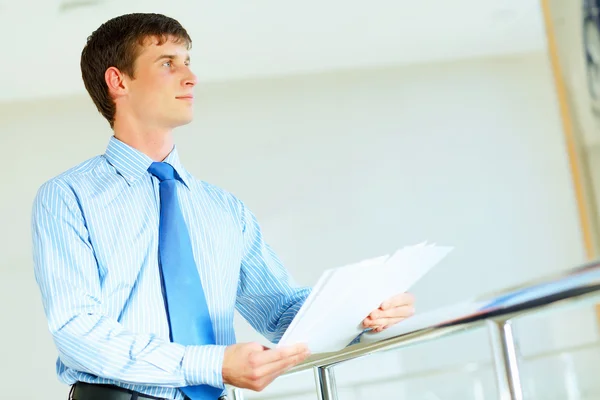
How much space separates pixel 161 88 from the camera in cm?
172

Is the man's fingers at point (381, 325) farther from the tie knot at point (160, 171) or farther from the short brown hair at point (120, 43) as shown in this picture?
the short brown hair at point (120, 43)

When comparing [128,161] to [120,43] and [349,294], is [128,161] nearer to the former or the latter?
[120,43]

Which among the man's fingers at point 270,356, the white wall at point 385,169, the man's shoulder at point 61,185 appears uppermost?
the white wall at point 385,169

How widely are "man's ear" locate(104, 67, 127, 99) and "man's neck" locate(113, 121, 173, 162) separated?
9cm

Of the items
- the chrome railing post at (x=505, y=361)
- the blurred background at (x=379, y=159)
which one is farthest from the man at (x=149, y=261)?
the blurred background at (x=379, y=159)

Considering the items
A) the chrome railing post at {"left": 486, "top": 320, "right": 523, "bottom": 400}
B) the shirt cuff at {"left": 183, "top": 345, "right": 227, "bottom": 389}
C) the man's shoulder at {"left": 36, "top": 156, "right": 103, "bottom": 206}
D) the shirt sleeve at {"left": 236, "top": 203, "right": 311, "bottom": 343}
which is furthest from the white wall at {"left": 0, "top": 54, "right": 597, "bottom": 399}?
the chrome railing post at {"left": 486, "top": 320, "right": 523, "bottom": 400}

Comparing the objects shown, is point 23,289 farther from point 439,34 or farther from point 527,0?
point 527,0

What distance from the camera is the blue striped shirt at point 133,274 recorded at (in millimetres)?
1336

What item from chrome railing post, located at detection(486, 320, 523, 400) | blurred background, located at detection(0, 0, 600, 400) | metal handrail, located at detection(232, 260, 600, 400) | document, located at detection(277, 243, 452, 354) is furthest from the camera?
blurred background, located at detection(0, 0, 600, 400)

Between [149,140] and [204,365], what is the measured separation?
1.84 feet

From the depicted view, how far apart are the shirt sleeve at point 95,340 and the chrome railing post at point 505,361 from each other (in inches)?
18.4

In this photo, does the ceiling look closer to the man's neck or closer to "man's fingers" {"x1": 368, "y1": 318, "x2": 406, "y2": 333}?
the man's neck

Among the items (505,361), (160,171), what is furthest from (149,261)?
(505,361)

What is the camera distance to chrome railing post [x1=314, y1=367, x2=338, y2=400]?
1.59 meters
